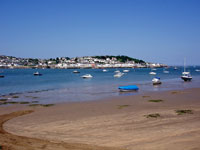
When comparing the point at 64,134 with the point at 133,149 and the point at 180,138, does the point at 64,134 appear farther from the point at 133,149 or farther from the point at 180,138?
the point at 180,138

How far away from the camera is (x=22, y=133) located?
1102 cm

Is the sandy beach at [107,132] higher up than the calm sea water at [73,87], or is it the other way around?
the sandy beach at [107,132]

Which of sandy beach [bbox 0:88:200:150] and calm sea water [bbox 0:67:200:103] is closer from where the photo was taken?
sandy beach [bbox 0:88:200:150]

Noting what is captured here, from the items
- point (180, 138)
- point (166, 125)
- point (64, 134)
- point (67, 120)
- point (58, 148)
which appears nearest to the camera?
point (58, 148)

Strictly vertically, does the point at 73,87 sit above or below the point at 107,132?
below

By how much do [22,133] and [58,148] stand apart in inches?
137

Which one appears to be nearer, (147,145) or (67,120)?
(147,145)

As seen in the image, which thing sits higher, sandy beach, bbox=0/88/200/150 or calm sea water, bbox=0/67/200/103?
sandy beach, bbox=0/88/200/150

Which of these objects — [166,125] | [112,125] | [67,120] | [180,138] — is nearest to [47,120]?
[67,120]

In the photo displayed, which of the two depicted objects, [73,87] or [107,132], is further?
[73,87]

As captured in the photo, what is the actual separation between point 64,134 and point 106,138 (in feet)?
7.01

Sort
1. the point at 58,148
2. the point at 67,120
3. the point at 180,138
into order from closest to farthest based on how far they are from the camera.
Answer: the point at 58,148 → the point at 180,138 → the point at 67,120

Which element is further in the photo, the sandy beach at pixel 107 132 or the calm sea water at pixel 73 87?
the calm sea water at pixel 73 87

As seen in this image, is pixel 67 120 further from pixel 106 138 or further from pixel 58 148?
pixel 58 148
